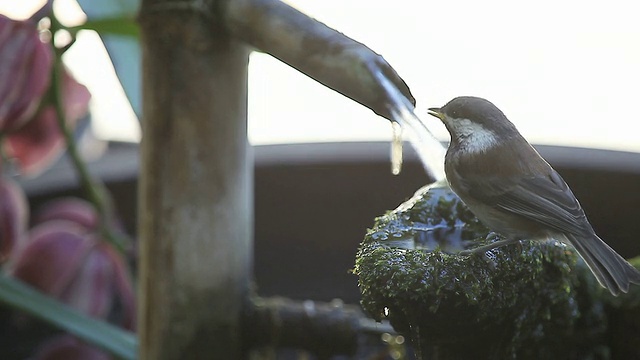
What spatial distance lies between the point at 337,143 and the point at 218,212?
0.52 meters

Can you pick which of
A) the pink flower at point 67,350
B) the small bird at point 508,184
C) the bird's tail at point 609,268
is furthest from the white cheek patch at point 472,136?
the pink flower at point 67,350

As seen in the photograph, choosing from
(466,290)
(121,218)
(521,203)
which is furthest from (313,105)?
(466,290)

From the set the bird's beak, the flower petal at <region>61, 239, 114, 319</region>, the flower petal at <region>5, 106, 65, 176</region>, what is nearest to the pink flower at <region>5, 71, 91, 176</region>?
the flower petal at <region>5, 106, 65, 176</region>

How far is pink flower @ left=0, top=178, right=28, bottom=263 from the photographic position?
833mm

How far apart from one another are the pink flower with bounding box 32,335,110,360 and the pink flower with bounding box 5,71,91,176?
0.17 metres

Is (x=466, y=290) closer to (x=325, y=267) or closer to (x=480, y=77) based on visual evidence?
(x=325, y=267)

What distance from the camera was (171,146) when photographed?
2.19 feet

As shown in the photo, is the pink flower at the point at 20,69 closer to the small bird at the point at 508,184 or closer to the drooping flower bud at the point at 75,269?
the drooping flower bud at the point at 75,269

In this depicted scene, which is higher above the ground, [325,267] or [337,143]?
[337,143]

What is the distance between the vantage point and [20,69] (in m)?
0.75

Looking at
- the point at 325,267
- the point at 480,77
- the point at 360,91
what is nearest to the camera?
the point at 360,91

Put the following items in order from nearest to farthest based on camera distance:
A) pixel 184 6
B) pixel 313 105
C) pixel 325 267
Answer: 1. pixel 184 6
2. pixel 325 267
3. pixel 313 105

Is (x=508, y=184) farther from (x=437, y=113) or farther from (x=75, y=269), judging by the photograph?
(x=75, y=269)

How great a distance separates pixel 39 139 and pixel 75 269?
0.13 meters
